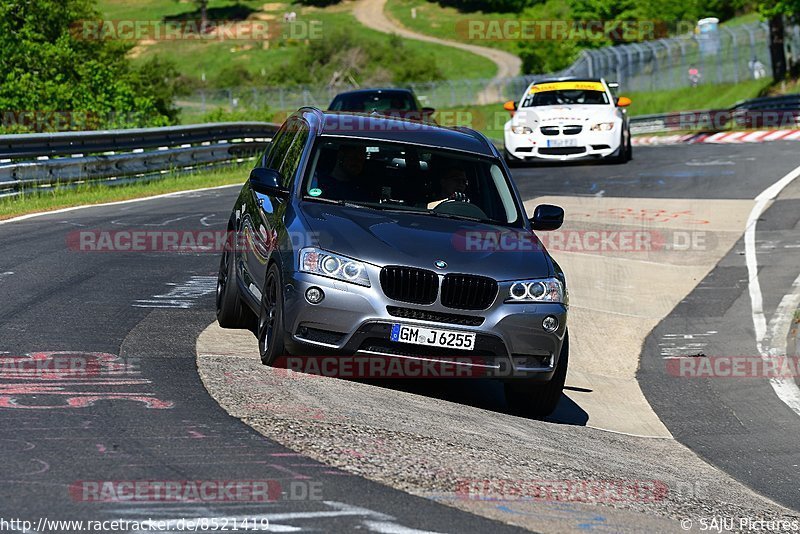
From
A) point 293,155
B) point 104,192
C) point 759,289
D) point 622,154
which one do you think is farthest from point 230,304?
point 622,154

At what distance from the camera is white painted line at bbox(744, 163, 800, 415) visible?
35.4 ft

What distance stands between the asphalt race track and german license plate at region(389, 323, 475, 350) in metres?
1.26

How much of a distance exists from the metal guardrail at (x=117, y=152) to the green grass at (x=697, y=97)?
97.9 feet

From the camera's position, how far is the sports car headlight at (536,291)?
834cm

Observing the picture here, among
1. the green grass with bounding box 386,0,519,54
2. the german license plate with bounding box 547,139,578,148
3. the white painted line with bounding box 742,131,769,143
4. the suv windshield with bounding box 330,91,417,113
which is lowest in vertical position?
the white painted line with bounding box 742,131,769,143

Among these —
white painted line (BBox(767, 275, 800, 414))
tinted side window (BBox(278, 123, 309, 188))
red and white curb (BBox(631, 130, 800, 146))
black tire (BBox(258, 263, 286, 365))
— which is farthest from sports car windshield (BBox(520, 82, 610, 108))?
black tire (BBox(258, 263, 286, 365))

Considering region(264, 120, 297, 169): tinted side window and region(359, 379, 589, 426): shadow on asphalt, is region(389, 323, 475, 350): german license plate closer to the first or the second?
region(359, 379, 589, 426): shadow on asphalt

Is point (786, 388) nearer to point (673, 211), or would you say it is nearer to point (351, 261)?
point (351, 261)

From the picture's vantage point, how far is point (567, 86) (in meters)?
27.2

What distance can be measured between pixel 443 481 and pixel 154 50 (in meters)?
114

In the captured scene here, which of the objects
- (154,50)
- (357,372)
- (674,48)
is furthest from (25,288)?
(154,50)

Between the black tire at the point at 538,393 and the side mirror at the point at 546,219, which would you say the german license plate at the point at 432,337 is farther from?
the side mirror at the point at 546,219

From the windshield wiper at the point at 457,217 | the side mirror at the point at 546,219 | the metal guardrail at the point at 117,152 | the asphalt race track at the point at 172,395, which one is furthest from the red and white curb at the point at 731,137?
the windshield wiper at the point at 457,217

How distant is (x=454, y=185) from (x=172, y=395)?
118 inches
